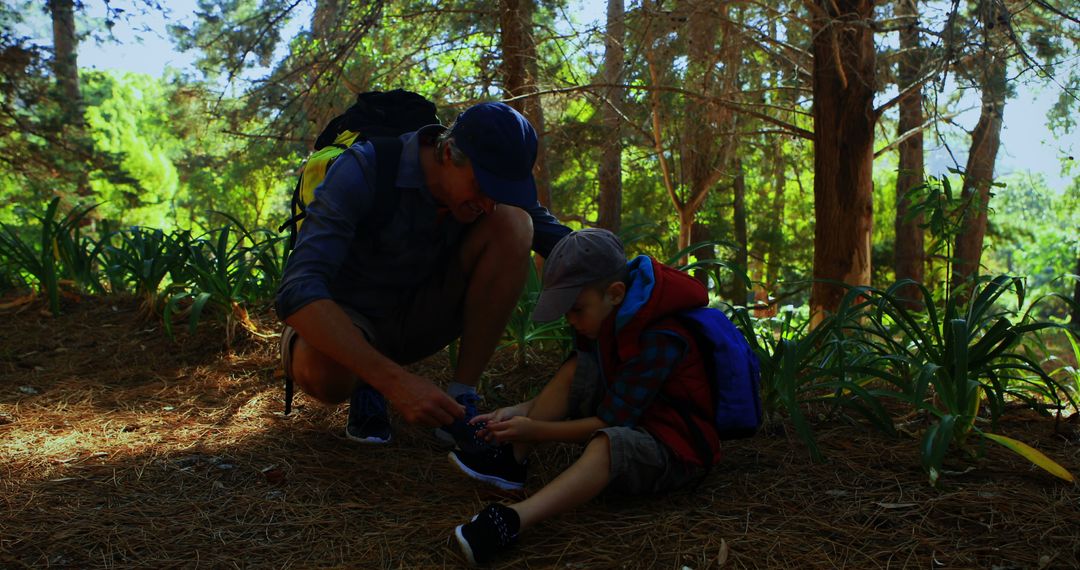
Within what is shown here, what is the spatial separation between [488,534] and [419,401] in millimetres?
359

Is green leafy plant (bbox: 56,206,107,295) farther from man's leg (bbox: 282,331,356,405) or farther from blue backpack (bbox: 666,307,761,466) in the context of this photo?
blue backpack (bbox: 666,307,761,466)

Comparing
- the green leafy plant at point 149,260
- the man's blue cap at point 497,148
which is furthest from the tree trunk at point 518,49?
the man's blue cap at point 497,148

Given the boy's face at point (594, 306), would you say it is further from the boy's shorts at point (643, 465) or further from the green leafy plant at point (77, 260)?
the green leafy plant at point (77, 260)

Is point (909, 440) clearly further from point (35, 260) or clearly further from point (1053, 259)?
point (1053, 259)

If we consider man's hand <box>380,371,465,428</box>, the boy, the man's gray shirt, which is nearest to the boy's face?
the boy

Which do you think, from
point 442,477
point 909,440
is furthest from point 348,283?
point 909,440

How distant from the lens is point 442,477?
7.47 feet

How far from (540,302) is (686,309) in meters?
0.38

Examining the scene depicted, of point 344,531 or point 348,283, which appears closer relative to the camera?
point 344,531

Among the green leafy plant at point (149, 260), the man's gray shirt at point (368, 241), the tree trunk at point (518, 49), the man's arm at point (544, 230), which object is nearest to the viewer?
the man's gray shirt at point (368, 241)

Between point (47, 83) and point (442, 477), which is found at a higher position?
point (47, 83)

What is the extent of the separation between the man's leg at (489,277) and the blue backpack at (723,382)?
661mm

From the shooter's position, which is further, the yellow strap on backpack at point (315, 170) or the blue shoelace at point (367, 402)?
the blue shoelace at point (367, 402)

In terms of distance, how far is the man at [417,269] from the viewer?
6.42 feet
